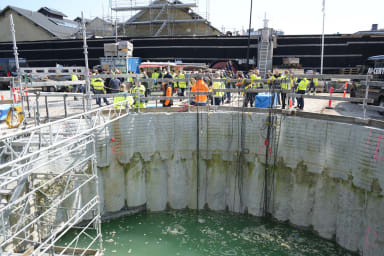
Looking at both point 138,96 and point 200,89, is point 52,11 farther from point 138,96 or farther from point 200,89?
point 200,89

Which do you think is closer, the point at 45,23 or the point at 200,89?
the point at 200,89

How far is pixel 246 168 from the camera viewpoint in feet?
36.6

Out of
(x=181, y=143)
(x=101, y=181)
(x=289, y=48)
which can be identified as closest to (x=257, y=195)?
(x=181, y=143)

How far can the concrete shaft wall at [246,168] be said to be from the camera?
889 centimetres

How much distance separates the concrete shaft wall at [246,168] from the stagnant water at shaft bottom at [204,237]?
0.44 metres

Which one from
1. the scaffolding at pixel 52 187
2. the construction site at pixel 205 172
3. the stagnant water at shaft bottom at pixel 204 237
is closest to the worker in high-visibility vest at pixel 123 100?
the construction site at pixel 205 172

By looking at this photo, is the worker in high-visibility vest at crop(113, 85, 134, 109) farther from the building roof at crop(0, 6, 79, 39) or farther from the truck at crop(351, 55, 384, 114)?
the building roof at crop(0, 6, 79, 39)

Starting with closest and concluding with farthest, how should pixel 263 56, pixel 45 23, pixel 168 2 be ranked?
pixel 263 56 < pixel 168 2 < pixel 45 23

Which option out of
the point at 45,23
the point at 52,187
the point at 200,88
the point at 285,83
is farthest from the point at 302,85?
the point at 45,23

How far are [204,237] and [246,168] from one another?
2.94 metres

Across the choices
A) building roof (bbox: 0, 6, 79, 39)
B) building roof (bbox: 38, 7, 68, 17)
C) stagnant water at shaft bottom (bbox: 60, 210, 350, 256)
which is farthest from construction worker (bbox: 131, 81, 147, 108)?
building roof (bbox: 38, 7, 68, 17)

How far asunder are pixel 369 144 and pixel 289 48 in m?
18.8

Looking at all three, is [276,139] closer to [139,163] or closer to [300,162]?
[300,162]

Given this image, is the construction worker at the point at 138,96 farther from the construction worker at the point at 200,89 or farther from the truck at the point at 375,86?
the truck at the point at 375,86
